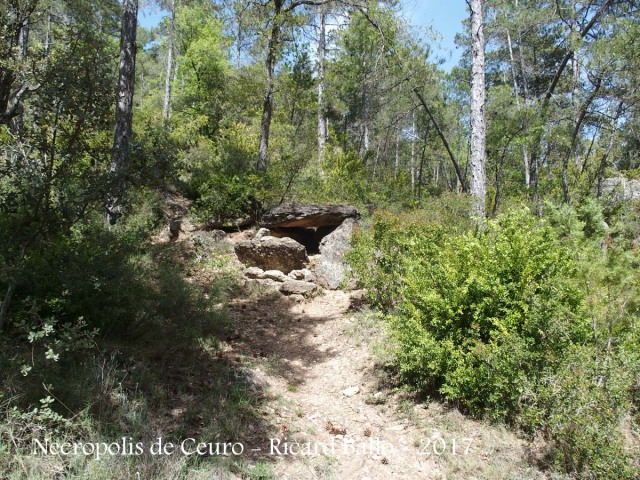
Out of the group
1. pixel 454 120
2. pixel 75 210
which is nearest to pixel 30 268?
pixel 75 210

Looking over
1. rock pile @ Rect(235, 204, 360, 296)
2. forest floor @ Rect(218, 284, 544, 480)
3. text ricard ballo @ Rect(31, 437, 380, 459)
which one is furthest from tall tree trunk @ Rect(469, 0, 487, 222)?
text ricard ballo @ Rect(31, 437, 380, 459)

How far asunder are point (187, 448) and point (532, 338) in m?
3.05

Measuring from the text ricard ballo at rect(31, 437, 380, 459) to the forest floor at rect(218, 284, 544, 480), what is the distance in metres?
0.02

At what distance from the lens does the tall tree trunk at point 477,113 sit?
7.91 metres

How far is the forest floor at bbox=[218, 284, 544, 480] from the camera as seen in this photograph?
11.1ft

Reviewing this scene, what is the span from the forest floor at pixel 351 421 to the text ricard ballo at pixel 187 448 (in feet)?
0.06

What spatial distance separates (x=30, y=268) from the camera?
11.8 ft

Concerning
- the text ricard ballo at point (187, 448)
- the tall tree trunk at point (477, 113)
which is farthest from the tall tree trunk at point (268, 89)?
the text ricard ballo at point (187, 448)

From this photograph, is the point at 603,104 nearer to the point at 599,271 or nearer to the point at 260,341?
the point at 599,271

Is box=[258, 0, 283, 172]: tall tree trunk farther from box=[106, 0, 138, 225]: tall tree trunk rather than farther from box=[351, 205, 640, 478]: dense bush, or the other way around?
box=[351, 205, 640, 478]: dense bush

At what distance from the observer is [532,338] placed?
3.66 metres

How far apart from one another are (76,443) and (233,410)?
4.73ft

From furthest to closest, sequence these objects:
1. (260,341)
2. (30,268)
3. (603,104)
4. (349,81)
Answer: (349,81) < (603,104) < (260,341) < (30,268)

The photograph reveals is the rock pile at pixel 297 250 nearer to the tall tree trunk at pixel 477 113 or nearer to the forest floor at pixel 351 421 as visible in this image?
the forest floor at pixel 351 421
